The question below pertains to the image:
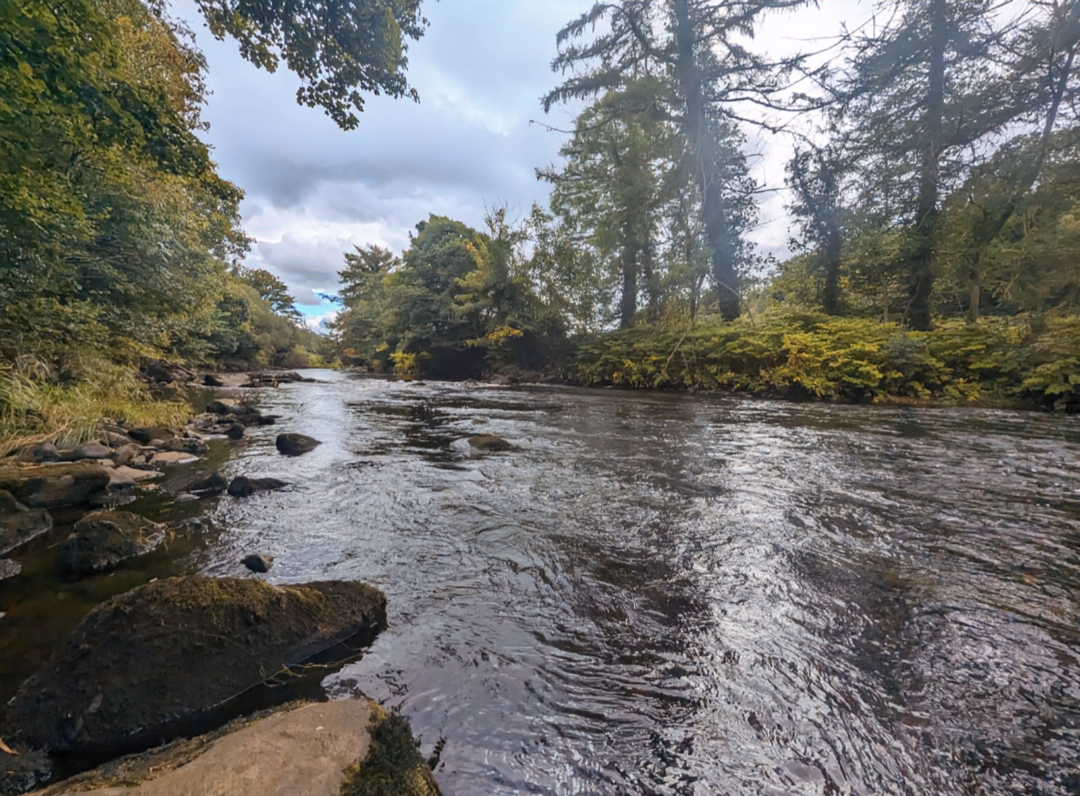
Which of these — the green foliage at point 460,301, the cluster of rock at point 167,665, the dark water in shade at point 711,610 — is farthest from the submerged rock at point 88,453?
the green foliage at point 460,301

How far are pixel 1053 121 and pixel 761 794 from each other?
1438cm

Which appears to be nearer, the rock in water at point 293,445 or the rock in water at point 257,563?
the rock in water at point 257,563

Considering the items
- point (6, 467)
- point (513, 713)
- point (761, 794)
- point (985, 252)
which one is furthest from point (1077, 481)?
point (985, 252)

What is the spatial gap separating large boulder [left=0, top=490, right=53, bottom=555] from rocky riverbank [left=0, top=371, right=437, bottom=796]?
16 cm

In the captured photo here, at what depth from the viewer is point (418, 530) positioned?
371cm

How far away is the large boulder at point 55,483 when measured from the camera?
4.03 m

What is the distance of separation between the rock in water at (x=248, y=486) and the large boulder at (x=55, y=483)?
114cm

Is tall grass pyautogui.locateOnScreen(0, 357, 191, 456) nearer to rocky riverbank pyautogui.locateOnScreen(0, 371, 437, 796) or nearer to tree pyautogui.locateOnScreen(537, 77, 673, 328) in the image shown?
rocky riverbank pyautogui.locateOnScreen(0, 371, 437, 796)

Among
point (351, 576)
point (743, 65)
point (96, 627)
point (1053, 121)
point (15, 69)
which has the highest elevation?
point (743, 65)

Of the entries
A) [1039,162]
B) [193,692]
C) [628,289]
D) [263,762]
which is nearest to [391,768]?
[263,762]

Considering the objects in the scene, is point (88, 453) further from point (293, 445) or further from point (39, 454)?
point (293, 445)

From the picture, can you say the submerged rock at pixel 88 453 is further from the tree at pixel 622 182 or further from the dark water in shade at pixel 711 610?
the tree at pixel 622 182

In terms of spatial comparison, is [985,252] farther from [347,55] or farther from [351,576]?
[351,576]

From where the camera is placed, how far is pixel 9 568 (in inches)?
113
